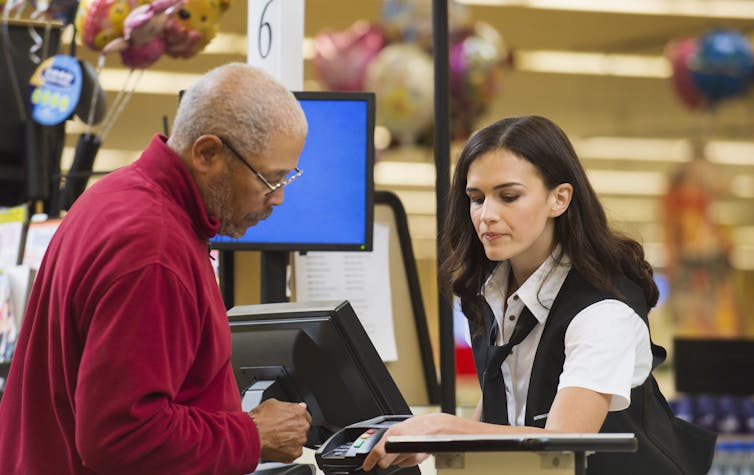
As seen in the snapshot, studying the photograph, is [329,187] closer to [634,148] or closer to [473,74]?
[473,74]

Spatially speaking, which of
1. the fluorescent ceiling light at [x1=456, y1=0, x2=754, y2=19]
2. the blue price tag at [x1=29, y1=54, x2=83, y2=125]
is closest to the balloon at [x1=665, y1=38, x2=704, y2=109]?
the fluorescent ceiling light at [x1=456, y1=0, x2=754, y2=19]

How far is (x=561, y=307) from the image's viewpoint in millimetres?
1974

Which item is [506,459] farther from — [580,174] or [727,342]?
[727,342]

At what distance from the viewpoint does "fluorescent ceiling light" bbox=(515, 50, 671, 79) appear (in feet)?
34.8

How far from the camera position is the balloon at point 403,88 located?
477cm

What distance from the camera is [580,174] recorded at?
206 cm

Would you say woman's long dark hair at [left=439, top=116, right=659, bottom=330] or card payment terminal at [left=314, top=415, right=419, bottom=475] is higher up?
woman's long dark hair at [left=439, top=116, right=659, bottom=330]

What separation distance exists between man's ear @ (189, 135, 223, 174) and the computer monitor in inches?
15.5

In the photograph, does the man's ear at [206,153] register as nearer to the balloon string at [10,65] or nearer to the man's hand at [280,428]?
the man's hand at [280,428]

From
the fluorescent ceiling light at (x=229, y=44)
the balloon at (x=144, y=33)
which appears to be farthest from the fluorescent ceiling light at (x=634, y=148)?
the balloon at (x=144, y=33)

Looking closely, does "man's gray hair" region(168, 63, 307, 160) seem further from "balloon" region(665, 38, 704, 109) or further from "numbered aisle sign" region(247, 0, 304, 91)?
"balloon" region(665, 38, 704, 109)

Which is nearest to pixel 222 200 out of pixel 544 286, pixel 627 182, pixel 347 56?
pixel 544 286

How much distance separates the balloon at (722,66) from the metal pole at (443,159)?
3774mm

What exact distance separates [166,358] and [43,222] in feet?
7.87
